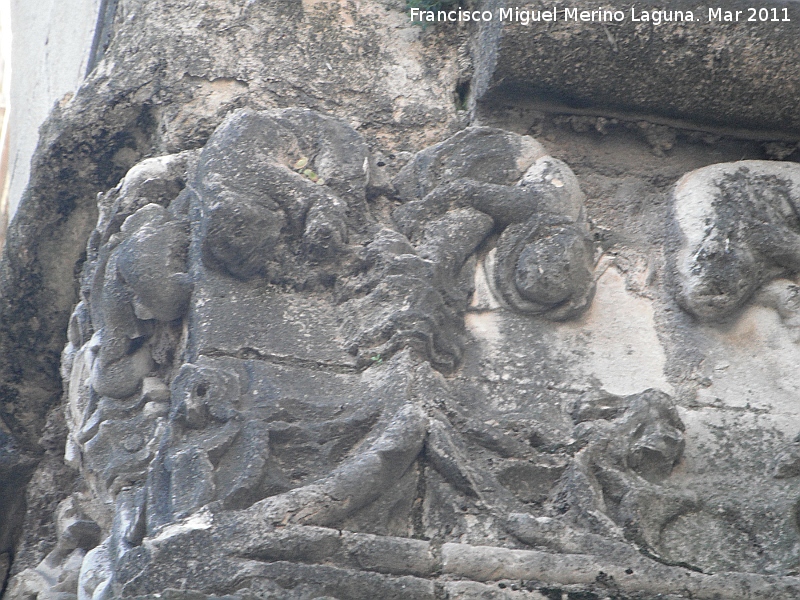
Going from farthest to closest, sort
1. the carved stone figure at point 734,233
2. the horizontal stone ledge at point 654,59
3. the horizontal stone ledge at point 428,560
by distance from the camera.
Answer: the horizontal stone ledge at point 654,59, the carved stone figure at point 734,233, the horizontal stone ledge at point 428,560

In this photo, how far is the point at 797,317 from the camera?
3.63 meters

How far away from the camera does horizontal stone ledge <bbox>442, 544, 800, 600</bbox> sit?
9.74 feet

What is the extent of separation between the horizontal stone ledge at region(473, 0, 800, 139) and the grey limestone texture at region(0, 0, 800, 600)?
0.5 inches

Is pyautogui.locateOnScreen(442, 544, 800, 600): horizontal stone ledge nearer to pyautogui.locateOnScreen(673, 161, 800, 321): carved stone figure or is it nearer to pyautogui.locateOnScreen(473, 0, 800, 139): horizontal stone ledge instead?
pyautogui.locateOnScreen(673, 161, 800, 321): carved stone figure

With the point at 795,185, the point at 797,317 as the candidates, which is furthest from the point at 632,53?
the point at 797,317

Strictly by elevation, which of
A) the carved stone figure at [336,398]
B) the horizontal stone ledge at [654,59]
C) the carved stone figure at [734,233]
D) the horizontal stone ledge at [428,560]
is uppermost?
the horizontal stone ledge at [654,59]

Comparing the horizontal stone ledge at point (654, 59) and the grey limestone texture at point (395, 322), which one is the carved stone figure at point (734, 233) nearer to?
the grey limestone texture at point (395, 322)

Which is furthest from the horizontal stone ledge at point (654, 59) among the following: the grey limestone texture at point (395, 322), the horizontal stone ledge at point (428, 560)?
the horizontal stone ledge at point (428, 560)

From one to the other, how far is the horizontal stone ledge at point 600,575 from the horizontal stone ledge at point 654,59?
4.66 feet

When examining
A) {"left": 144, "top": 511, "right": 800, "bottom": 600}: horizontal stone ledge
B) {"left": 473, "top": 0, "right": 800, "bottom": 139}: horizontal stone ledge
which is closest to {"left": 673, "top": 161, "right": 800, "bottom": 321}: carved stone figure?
{"left": 473, "top": 0, "right": 800, "bottom": 139}: horizontal stone ledge

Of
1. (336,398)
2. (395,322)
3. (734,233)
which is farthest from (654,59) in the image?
(336,398)

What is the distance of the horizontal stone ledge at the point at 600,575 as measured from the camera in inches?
117

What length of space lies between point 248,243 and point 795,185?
1381mm

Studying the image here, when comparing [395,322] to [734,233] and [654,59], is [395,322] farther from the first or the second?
[654,59]
